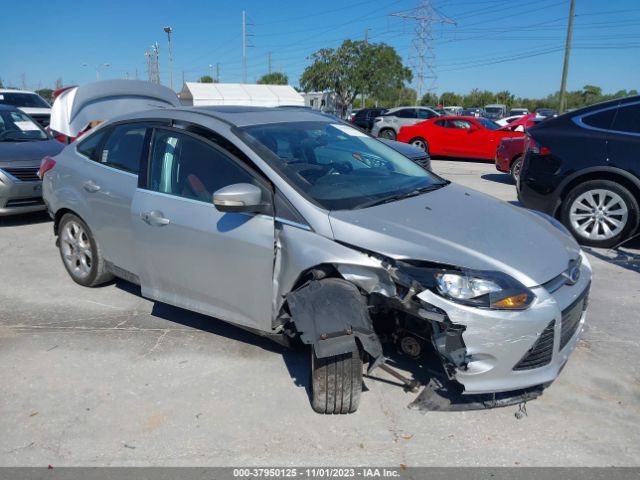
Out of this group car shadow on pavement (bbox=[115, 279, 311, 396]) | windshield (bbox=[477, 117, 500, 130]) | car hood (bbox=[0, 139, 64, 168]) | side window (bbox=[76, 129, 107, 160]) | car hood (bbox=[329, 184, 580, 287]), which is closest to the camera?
car hood (bbox=[329, 184, 580, 287])

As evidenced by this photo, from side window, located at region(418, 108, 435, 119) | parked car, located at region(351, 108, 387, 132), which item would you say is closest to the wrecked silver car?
side window, located at region(418, 108, 435, 119)

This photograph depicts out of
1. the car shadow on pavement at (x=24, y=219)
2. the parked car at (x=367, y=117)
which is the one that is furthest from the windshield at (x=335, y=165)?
the parked car at (x=367, y=117)

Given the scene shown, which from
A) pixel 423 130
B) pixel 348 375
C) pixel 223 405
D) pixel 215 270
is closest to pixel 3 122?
pixel 215 270

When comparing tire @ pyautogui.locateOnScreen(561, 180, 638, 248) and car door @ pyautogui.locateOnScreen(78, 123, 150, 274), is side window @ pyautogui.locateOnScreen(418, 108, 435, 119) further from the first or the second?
car door @ pyautogui.locateOnScreen(78, 123, 150, 274)

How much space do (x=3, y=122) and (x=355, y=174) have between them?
696cm

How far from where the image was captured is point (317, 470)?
263cm

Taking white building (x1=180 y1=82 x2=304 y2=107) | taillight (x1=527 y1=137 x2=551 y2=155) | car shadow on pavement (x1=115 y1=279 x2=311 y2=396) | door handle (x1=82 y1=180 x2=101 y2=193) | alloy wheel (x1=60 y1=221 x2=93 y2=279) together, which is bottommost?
car shadow on pavement (x1=115 y1=279 x2=311 y2=396)

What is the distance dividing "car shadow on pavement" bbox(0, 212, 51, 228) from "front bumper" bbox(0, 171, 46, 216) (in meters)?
0.43

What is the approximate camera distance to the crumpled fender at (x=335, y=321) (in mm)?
2799

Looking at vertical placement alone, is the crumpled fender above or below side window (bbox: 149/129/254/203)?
below

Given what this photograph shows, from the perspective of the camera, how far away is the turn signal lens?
274 centimetres

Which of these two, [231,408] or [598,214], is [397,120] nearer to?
→ [598,214]

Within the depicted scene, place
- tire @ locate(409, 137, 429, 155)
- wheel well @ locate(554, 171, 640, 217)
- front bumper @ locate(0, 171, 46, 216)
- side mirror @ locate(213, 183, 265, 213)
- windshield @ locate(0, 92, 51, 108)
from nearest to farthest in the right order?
side mirror @ locate(213, 183, 265, 213) < wheel well @ locate(554, 171, 640, 217) < front bumper @ locate(0, 171, 46, 216) < windshield @ locate(0, 92, 51, 108) < tire @ locate(409, 137, 429, 155)

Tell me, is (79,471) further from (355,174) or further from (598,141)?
(598,141)
